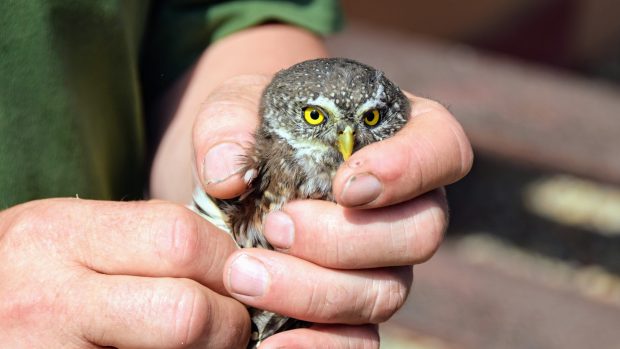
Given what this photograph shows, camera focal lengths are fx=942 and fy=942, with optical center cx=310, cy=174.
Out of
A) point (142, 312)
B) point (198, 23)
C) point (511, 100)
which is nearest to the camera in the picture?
point (142, 312)

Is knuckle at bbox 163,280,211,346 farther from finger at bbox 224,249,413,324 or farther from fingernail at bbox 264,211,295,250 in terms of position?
fingernail at bbox 264,211,295,250

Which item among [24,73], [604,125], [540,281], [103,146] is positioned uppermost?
[604,125]

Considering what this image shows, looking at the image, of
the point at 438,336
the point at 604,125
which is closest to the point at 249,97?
the point at 438,336

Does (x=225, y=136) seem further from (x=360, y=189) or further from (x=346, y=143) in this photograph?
(x=360, y=189)

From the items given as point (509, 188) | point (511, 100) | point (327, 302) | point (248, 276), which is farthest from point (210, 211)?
point (509, 188)

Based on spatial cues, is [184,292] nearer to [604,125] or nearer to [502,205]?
[604,125]

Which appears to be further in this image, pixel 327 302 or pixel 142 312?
pixel 327 302

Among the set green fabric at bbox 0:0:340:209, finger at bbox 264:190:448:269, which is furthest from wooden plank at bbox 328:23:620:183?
finger at bbox 264:190:448:269

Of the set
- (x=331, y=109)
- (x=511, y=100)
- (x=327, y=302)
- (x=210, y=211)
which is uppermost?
(x=511, y=100)
